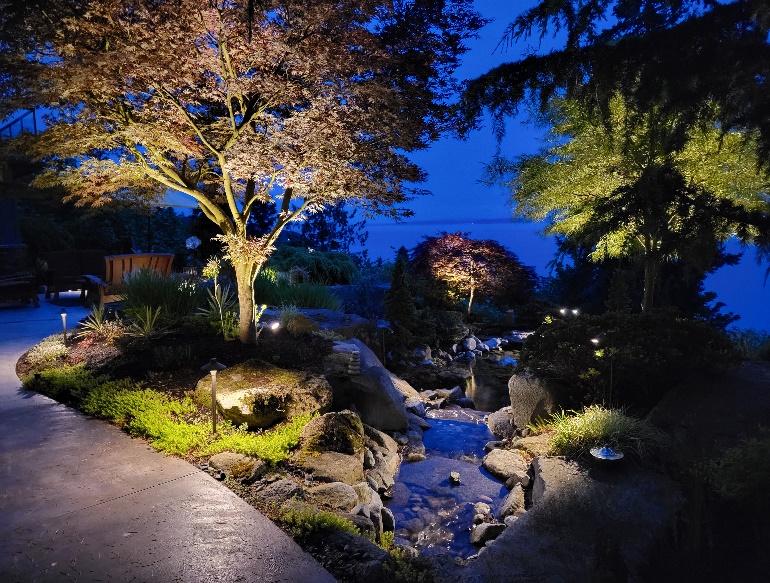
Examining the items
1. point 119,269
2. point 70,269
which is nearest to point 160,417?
point 119,269

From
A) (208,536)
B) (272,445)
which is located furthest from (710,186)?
(208,536)

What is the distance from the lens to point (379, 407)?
6172mm

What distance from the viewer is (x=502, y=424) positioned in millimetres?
6477

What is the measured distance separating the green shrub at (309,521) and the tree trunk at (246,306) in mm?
3523

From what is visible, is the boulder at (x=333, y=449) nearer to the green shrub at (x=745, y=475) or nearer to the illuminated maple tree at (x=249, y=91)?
the illuminated maple tree at (x=249, y=91)

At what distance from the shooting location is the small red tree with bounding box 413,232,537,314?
13516mm

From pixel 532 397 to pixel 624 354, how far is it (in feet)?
3.80

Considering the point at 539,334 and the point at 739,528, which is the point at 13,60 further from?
the point at 739,528

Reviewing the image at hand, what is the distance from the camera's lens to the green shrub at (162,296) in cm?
713

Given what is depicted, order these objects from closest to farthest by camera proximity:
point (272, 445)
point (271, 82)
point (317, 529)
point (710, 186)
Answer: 1. point (317, 529)
2. point (272, 445)
3. point (271, 82)
4. point (710, 186)

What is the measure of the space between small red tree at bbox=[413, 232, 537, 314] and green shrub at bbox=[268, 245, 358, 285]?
213 cm

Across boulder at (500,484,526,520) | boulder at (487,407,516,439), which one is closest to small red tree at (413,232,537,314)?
boulder at (487,407,516,439)

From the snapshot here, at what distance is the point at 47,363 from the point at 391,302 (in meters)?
5.94

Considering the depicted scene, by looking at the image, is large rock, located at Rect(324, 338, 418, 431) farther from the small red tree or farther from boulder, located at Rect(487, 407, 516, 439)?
the small red tree
